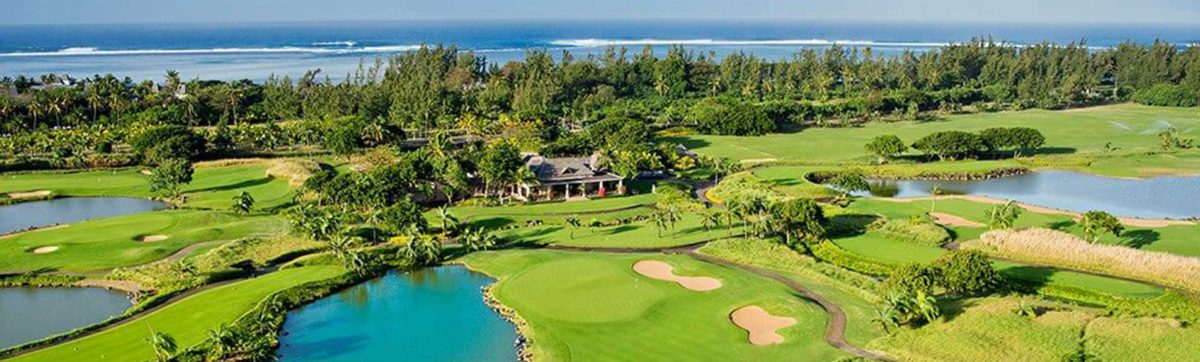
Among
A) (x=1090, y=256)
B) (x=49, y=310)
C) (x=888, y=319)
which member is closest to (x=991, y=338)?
(x=888, y=319)

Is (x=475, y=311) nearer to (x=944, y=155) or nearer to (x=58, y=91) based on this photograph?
(x=944, y=155)

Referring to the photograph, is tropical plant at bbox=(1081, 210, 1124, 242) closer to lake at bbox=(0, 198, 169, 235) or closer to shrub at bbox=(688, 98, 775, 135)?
shrub at bbox=(688, 98, 775, 135)

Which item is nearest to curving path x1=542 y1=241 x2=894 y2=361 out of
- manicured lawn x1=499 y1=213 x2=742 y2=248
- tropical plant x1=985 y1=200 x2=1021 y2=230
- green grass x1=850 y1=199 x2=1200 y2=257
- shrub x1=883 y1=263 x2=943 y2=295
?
manicured lawn x1=499 y1=213 x2=742 y2=248

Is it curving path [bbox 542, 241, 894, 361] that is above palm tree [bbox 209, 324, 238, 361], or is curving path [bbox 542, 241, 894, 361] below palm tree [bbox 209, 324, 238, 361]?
below

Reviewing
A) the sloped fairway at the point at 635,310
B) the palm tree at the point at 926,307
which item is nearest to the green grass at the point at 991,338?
the palm tree at the point at 926,307

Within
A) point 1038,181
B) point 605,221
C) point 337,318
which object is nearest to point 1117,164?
point 1038,181

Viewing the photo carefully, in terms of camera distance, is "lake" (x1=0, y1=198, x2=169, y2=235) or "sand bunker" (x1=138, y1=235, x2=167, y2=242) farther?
"lake" (x1=0, y1=198, x2=169, y2=235)
